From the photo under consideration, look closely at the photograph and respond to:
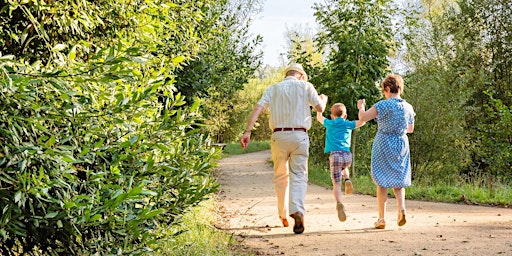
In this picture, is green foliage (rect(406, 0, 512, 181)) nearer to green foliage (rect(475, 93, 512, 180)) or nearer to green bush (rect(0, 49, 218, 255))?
green foliage (rect(475, 93, 512, 180))

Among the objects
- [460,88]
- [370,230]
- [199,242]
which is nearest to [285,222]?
[370,230]

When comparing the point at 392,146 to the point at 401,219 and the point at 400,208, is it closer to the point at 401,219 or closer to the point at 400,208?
the point at 400,208

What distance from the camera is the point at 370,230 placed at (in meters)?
7.96

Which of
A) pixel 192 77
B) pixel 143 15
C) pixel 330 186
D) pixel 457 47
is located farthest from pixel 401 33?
pixel 143 15

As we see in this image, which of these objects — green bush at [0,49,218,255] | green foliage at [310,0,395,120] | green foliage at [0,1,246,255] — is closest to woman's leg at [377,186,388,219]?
green foliage at [0,1,246,255]

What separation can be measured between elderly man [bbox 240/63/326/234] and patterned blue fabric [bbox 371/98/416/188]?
86cm

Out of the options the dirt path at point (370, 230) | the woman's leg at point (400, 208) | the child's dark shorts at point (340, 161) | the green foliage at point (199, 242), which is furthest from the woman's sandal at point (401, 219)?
the green foliage at point (199, 242)

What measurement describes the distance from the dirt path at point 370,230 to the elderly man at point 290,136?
1.55 ft

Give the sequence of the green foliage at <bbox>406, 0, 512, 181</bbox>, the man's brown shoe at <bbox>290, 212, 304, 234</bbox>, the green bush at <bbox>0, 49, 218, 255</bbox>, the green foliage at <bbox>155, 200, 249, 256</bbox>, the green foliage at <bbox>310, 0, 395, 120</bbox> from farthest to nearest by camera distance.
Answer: the green foliage at <bbox>406, 0, 512, 181</bbox>
the green foliage at <bbox>310, 0, 395, 120</bbox>
the man's brown shoe at <bbox>290, 212, 304, 234</bbox>
the green foliage at <bbox>155, 200, 249, 256</bbox>
the green bush at <bbox>0, 49, 218, 255</bbox>

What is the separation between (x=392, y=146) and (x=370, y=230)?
1127 mm

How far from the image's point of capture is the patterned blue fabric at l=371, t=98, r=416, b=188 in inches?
310

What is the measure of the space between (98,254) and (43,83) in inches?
45.4

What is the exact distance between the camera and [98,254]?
12.8 ft

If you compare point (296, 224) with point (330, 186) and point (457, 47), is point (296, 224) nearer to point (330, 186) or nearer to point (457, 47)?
point (330, 186)
